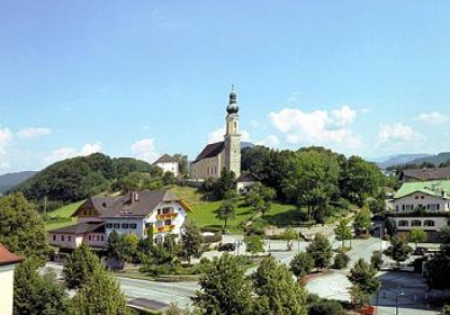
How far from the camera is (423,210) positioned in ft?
224

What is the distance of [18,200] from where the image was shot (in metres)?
46.3

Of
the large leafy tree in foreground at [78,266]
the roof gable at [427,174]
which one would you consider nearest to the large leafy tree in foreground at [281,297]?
the large leafy tree in foreground at [78,266]

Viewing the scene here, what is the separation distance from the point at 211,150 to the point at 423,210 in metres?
64.4

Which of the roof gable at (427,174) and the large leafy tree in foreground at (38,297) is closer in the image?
the large leafy tree in foreground at (38,297)

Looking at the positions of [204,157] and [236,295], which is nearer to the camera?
[236,295]

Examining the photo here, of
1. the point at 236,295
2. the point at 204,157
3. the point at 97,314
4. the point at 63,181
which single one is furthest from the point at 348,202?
the point at 63,181

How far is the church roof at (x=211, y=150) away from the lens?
120 m

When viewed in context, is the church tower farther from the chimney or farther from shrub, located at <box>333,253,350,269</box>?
shrub, located at <box>333,253,350,269</box>

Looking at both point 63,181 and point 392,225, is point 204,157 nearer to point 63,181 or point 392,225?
point 63,181

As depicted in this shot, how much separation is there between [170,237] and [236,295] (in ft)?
114

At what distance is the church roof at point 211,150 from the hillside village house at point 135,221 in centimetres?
5283

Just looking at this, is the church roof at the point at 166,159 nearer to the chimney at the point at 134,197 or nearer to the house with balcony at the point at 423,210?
the chimney at the point at 134,197

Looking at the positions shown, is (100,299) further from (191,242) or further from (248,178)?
(248,178)

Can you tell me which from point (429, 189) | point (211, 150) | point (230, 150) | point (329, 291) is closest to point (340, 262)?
point (329, 291)
